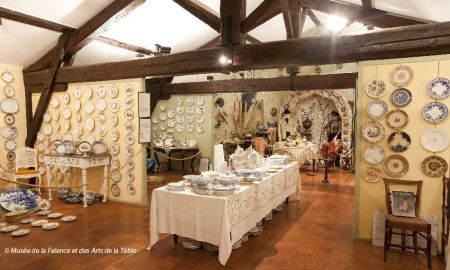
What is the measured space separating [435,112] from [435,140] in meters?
0.32

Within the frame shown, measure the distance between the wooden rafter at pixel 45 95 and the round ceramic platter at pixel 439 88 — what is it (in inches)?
233

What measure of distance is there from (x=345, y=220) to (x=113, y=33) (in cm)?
532

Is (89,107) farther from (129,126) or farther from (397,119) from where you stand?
(397,119)

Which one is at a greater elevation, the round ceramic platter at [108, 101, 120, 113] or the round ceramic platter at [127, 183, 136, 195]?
the round ceramic platter at [108, 101, 120, 113]

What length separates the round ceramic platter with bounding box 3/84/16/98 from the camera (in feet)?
20.9

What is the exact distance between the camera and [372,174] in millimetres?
3896

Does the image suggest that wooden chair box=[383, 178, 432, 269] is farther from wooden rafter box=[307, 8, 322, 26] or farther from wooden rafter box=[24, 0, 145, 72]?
Result: wooden rafter box=[307, 8, 322, 26]

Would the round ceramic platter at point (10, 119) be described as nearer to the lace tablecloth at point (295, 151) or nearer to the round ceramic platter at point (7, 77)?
the round ceramic platter at point (7, 77)

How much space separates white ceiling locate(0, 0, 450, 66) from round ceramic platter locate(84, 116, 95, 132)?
1.47 meters

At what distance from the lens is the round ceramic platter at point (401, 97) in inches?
145

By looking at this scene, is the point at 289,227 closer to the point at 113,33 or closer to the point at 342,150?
the point at 113,33

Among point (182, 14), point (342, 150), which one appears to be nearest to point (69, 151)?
point (182, 14)

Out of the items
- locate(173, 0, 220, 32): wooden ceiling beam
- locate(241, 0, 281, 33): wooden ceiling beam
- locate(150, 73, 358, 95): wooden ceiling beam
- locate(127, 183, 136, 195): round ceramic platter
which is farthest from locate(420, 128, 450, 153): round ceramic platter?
locate(127, 183, 136, 195): round ceramic platter

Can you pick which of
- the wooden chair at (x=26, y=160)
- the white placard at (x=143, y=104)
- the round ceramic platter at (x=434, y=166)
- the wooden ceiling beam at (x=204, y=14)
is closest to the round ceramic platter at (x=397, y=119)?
the round ceramic platter at (x=434, y=166)
